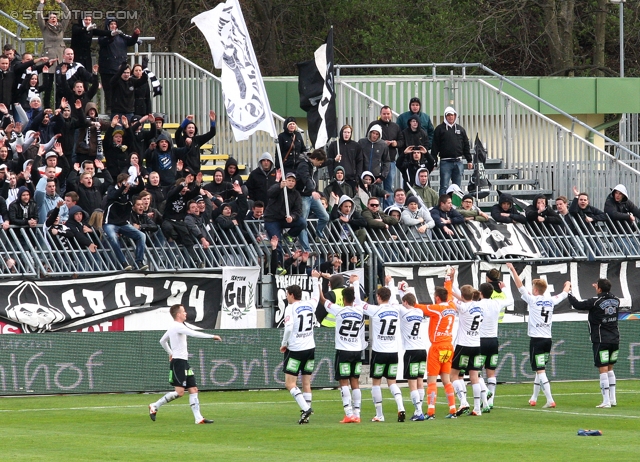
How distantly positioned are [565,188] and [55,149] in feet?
38.8

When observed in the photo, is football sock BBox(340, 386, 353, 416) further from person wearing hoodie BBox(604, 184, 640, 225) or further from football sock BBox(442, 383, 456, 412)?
person wearing hoodie BBox(604, 184, 640, 225)

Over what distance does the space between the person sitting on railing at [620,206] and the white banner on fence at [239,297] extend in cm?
798

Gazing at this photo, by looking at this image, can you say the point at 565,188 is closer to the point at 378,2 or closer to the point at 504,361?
the point at 504,361

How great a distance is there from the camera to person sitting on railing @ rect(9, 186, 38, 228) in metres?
22.5

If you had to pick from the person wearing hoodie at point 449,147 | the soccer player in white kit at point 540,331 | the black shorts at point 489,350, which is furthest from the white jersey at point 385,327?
the person wearing hoodie at point 449,147

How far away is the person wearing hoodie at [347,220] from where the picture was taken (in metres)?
24.6

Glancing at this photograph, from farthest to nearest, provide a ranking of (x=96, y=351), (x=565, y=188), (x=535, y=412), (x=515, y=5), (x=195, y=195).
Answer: (x=515, y=5)
(x=565, y=188)
(x=195, y=195)
(x=96, y=351)
(x=535, y=412)

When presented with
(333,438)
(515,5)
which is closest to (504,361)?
(333,438)

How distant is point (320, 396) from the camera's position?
22125 mm

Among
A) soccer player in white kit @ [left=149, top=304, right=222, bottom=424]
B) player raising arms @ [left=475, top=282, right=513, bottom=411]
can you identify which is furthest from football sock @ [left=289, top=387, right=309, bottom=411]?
player raising arms @ [left=475, top=282, right=513, bottom=411]

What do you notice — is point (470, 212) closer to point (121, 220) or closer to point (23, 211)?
point (121, 220)

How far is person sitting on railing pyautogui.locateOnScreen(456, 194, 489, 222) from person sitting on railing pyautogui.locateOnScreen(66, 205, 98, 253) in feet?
25.0

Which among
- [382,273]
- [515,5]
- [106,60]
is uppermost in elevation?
[515,5]

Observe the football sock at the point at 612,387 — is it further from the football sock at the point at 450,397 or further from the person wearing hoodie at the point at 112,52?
the person wearing hoodie at the point at 112,52
